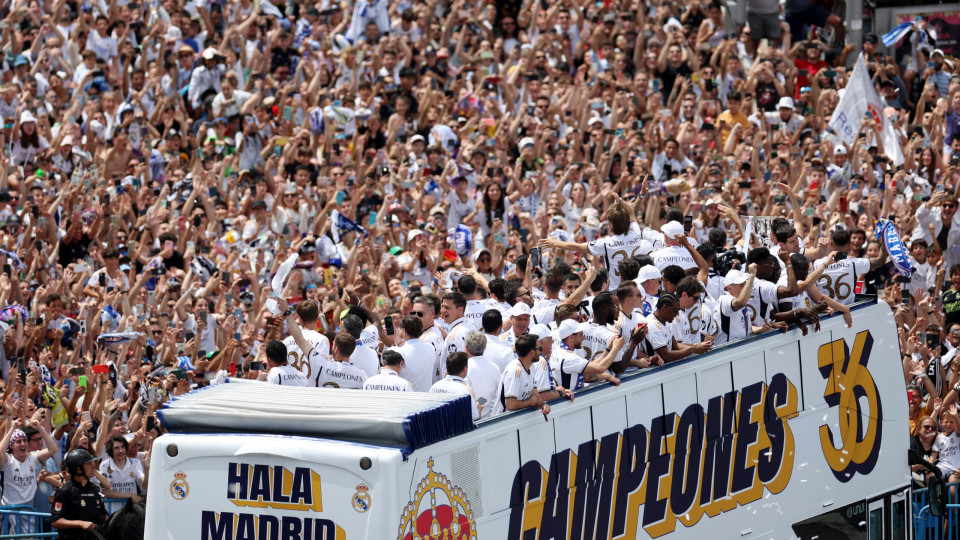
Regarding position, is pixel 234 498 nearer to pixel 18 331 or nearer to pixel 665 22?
pixel 18 331

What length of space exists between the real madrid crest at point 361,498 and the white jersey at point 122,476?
19.6 ft

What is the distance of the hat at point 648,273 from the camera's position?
14.1m

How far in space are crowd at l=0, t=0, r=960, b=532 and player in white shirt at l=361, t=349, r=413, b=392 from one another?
5 cm

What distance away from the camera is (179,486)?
10.4m

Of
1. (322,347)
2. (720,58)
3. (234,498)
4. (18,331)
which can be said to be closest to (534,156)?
(720,58)

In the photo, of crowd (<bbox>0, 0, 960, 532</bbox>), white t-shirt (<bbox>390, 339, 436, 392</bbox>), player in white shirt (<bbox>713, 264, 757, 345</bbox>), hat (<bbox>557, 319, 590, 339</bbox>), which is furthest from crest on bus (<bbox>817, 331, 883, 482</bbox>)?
white t-shirt (<bbox>390, 339, 436, 392</bbox>)

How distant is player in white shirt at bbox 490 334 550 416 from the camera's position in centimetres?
1098

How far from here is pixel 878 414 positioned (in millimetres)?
13336

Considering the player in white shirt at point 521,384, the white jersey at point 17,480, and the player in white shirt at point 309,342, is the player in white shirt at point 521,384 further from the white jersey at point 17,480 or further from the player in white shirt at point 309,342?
the white jersey at point 17,480

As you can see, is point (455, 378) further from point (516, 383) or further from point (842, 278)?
point (842, 278)

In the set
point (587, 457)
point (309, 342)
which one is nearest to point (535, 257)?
point (309, 342)

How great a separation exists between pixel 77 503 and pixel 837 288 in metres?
6.60

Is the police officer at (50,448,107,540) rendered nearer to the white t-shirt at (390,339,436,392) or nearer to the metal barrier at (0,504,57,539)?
the metal barrier at (0,504,57,539)

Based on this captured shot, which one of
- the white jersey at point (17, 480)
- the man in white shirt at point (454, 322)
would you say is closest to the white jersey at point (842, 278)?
the man in white shirt at point (454, 322)
